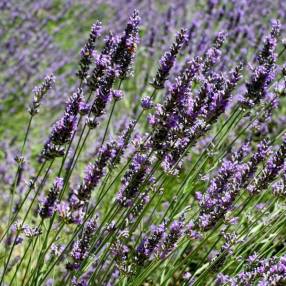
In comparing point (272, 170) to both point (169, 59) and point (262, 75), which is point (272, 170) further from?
point (169, 59)

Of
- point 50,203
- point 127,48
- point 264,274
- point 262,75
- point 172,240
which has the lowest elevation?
point 264,274

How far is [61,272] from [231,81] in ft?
5.53

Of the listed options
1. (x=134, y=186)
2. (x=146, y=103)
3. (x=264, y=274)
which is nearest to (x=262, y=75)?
(x=146, y=103)

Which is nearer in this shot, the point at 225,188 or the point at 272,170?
the point at 272,170

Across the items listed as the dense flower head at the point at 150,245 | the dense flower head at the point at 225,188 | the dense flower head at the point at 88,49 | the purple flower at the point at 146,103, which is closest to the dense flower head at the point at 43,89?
the dense flower head at the point at 88,49

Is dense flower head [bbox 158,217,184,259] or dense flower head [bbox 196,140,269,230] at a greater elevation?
dense flower head [bbox 196,140,269,230]

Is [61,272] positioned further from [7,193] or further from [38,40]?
[38,40]

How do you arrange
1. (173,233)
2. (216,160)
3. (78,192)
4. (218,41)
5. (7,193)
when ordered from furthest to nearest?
(7,193), (216,160), (218,41), (173,233), (78,192)

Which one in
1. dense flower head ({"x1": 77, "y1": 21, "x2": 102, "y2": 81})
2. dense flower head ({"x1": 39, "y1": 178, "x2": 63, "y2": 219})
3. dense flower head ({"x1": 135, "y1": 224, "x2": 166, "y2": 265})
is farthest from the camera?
dense flower head ({"x1": 135, "y1": 224, "x2": 166, "y2": 265})

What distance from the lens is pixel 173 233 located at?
232cm

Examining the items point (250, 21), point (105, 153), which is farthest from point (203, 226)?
point (250, 21)

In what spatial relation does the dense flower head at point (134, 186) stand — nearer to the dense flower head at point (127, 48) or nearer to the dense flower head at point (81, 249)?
the dense flower head at point (81, 249)

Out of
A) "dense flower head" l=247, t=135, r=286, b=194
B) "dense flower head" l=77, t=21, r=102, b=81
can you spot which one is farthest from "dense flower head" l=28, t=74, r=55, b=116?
"dense flower head" l=247, t=135, r=286, b=194

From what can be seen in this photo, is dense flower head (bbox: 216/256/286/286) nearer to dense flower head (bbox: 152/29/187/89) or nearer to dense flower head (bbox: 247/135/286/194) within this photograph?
dense flower head (bbox: 247/135/286/194)
